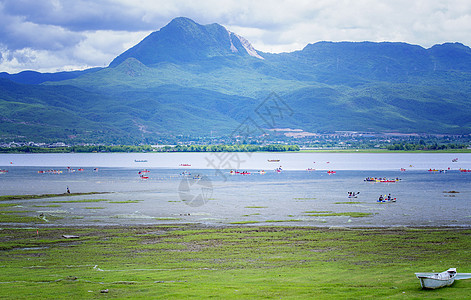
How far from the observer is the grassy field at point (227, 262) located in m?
26.1

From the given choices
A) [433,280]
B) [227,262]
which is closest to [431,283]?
[433,280]

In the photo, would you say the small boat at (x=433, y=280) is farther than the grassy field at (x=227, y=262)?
No

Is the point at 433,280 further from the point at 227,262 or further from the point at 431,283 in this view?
the point at 227,262

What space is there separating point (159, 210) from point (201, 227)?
16.4 metres

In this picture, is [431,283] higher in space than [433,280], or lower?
lower

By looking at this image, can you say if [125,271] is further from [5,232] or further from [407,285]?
[5,232]

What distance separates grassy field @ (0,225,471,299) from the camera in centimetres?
2606

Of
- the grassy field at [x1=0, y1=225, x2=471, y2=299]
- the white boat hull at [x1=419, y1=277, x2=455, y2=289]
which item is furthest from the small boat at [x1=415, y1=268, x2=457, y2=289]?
the grassy field at [x1=0, y1=225, x2=471, y2=299]

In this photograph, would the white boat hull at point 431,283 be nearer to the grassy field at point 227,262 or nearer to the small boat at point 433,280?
the small boat at point 433,280

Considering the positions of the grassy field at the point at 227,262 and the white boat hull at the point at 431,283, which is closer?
the white boat hull at the point at 431,283

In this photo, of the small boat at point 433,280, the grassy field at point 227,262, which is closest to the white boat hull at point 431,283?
the small boat at point 433,280

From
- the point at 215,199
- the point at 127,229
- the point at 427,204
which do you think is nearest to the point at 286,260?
the point at 127,229

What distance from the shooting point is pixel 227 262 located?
34719mm

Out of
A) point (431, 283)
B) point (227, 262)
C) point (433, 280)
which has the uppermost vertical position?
point (433, 280)
